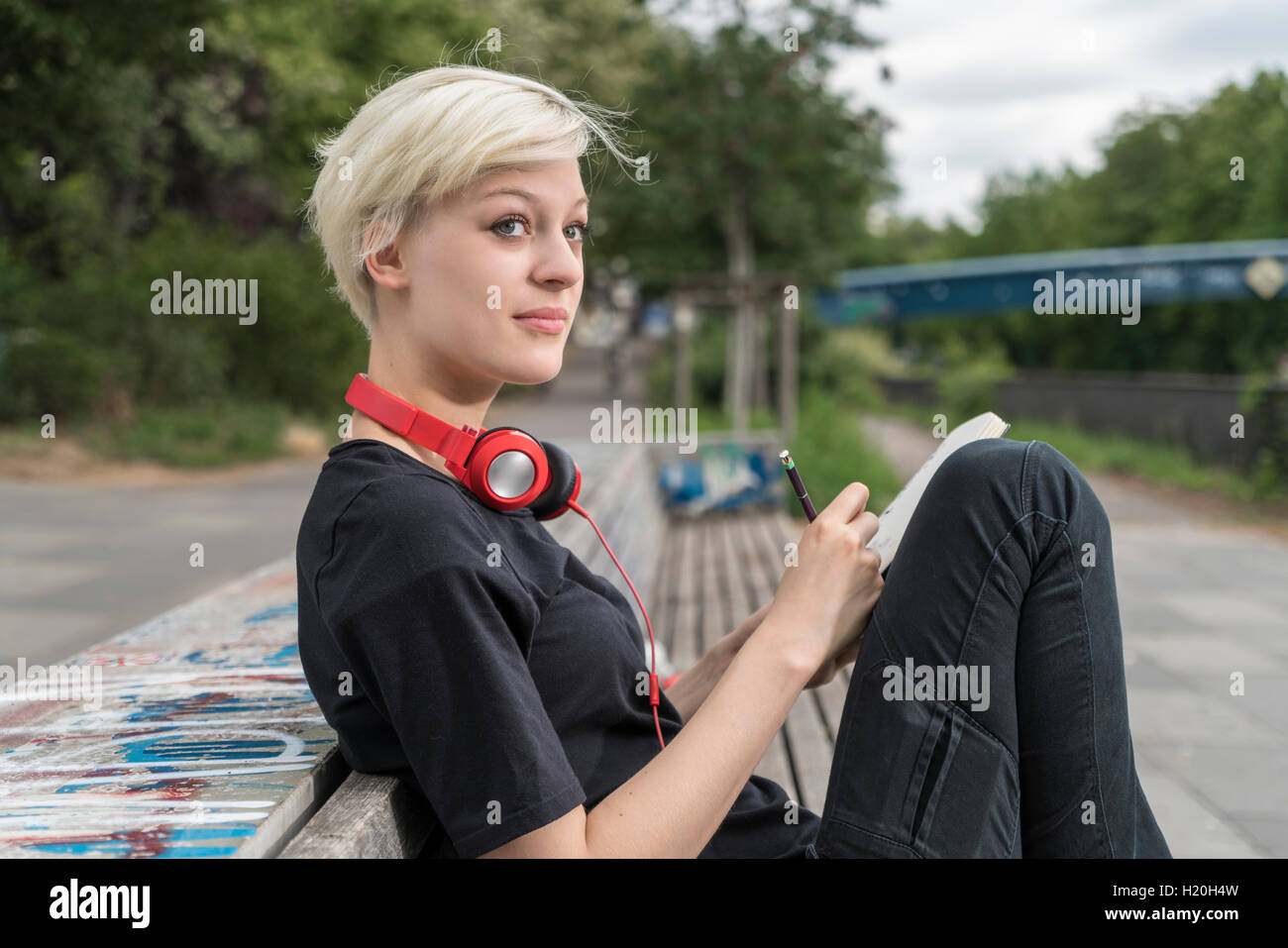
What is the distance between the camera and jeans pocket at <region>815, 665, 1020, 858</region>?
1.61 meters

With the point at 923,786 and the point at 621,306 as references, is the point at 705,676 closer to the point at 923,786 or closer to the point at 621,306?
the point at 923,786

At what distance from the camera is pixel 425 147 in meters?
1.53

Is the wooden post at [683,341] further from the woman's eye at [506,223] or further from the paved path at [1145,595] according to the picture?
the woman's eye at [506,223]

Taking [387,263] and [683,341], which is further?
[683,341]

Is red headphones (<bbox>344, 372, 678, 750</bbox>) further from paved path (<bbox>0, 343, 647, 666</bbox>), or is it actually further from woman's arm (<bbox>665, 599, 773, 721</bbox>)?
paved path (<bbox>0, 343, 647, 666</bbox>)

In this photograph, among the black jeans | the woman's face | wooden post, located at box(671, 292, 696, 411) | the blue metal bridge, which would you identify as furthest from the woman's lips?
the blue metal bridge

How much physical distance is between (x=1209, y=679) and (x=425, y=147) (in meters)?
4.81

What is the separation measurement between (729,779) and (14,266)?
13.8 metres

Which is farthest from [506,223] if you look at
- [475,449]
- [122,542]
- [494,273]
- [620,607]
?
[122,542]

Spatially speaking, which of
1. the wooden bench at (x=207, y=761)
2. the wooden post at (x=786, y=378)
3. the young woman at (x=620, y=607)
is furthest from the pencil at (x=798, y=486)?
the wooden post at (x=786, y=378)

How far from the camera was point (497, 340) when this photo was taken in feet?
5.24

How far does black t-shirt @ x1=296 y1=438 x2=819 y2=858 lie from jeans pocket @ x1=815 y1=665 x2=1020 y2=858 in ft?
A: 1.00
